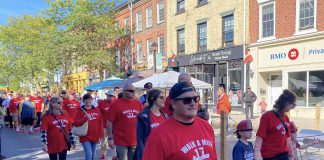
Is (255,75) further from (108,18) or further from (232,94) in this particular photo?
(108,18)

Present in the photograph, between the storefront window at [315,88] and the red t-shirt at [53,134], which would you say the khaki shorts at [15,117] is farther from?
the storefront window at [315,88]

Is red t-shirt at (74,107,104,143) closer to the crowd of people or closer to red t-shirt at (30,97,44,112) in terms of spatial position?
the crowd of people

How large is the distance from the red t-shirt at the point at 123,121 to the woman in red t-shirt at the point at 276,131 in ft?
7.42

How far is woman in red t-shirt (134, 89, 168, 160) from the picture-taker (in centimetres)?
422

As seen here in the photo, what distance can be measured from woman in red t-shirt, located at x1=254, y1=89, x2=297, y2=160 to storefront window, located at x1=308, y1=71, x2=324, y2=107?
42.2 ft

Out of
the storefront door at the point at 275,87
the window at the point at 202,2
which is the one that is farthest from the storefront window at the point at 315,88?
the window at the point at 202,2

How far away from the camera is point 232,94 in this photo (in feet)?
66.3

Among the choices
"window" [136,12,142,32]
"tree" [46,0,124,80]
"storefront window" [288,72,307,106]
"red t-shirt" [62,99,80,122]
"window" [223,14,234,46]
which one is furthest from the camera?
"window" [136,12,142,32]

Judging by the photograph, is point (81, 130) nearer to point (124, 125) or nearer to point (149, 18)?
point (124, 125)

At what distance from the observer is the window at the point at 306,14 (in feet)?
52.8

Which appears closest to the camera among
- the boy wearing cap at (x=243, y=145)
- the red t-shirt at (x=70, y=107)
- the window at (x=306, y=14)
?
the boy wearing cap at (x=243, y=145)

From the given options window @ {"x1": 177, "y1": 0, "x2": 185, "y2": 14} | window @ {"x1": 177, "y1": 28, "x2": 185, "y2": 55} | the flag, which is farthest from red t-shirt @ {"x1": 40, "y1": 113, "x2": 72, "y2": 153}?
window @ {"x1": 177, "y1": 0, "x2": 185, "y2": 14}

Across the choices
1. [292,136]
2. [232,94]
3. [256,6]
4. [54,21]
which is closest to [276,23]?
[256,6]

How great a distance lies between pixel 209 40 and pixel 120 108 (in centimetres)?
1700
